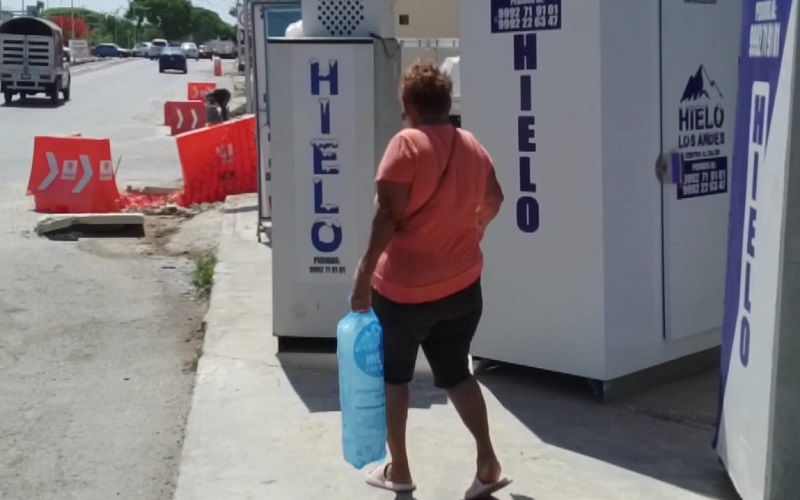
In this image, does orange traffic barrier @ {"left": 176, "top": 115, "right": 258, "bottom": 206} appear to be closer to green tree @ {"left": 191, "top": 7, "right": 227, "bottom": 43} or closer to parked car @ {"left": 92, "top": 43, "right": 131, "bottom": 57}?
parked car @ {"left": 92, "top": 43, "right": 131, "bottom": 57}

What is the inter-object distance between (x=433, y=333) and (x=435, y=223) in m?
0.49

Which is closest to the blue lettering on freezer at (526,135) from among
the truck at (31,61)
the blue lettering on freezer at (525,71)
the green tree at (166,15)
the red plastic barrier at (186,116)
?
the blue lettering on freezer at (525,71)

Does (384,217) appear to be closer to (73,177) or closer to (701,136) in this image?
(701,136)

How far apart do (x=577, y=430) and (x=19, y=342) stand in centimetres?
407

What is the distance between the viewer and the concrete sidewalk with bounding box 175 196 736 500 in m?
5.32

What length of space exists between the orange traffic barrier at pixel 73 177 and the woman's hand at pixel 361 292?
9718mm

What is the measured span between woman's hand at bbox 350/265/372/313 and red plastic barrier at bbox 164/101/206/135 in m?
21.2

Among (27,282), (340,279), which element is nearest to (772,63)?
(340,279)

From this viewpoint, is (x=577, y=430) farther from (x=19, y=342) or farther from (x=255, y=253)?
(x=255, y=253)

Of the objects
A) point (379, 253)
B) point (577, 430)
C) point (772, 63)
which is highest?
point (772, 63)

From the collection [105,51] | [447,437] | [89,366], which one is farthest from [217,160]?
[105,51]

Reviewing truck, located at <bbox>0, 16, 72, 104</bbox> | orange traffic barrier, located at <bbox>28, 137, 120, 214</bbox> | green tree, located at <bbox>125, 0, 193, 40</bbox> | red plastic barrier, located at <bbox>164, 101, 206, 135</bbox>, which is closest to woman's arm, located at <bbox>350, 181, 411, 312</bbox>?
orange traffic barrier, located at <bbox>28, 137, 120, 214</bbox>

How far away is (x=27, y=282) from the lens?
10172 mm

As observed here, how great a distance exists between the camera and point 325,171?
719 centimetres
